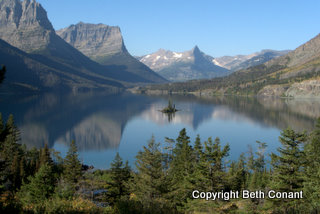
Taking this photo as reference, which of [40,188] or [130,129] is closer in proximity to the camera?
[40,188]

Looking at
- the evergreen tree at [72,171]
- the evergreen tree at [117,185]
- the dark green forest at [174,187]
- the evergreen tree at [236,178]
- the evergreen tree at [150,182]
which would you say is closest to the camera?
the dark green forest at [174,187]

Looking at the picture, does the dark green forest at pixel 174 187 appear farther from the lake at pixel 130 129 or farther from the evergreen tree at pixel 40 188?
the lake at pixel 130 129

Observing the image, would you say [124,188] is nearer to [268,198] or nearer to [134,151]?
[268,198]

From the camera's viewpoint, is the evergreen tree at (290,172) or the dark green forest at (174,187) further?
the evergreen tree at (290,172)

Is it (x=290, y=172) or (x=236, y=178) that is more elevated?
(x=290, y=172)

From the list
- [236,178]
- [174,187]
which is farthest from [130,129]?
[174,187]

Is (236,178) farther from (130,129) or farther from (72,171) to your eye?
(130,129)

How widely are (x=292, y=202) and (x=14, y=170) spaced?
44.7 metres

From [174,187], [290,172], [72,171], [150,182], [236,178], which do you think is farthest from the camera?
[72,171]

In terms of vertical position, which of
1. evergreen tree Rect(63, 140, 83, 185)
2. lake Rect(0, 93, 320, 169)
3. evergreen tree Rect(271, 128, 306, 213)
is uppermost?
evergreen tree Rect(271, 128, 306, 213)

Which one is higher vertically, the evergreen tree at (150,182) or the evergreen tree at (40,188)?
the evergreen tree at (150,182)

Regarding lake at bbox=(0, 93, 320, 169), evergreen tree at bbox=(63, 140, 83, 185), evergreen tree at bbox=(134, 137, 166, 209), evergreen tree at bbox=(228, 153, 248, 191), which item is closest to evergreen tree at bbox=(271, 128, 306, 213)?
evergreen tree at bbox=(228, 153, 248, 191)

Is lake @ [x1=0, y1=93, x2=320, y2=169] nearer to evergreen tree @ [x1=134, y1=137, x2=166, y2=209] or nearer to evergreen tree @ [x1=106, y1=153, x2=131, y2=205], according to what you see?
evergreen tree @ [x1=106, y1=153, x2=131, y2=205]

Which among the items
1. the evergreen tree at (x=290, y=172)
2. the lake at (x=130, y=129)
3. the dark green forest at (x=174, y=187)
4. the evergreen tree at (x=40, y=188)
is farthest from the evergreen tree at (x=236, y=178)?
the lake at (x=130, y=129)
